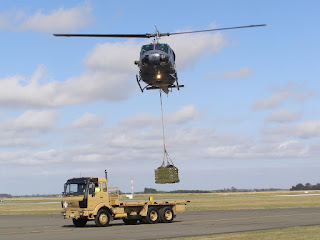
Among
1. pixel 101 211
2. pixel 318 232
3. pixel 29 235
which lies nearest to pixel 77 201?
pixel 101 211

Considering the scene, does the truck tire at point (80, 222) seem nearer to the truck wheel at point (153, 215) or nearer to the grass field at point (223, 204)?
the truck wheel at point (153, 215)

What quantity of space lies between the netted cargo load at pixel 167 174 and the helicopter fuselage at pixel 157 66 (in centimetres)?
503

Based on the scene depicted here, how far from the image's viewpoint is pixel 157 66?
26.1 metres

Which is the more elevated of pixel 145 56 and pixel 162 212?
pixel 145 56

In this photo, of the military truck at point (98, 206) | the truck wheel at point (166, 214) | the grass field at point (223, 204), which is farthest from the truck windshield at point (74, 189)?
the grass field at point (223, 204)

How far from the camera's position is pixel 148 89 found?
2831 centimetres

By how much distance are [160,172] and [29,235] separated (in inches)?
382

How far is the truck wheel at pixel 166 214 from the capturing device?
93.6 feet

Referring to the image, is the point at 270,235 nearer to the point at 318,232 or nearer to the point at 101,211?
the point at 318,232

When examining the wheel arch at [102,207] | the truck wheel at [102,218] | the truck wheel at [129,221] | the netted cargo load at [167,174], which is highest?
the netted cargo load at [167,174]

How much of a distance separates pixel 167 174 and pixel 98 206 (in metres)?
4.91

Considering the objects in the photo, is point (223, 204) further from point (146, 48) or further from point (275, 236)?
point (275, 236)

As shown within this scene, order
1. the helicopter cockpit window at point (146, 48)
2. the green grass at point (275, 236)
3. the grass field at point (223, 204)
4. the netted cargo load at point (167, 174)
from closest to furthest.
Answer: the green grass at point (275, 236) < the helicopter cockpit window at point (146, 48) < the netted cargo load at point (167, 174) < the grass field at point (223, 204)

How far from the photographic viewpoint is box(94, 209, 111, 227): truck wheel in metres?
26.1
